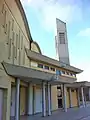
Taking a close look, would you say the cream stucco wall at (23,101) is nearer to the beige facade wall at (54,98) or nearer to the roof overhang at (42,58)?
the roof overhang at (42,58)

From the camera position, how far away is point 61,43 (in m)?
27.5

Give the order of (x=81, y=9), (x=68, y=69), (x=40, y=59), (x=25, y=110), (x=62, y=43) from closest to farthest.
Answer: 1. (x=81, y=9)
2. (x=25, y=110)
3. (x=40, y=59)
4. (x=68, y=69)
5. (x=62, y=43)

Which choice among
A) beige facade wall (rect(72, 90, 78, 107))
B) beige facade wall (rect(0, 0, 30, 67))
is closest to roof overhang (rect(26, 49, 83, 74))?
beige facade wall (rect(0, 0, 30, 67))

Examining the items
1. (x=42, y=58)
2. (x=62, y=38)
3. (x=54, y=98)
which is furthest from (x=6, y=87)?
(x=62, y=38)

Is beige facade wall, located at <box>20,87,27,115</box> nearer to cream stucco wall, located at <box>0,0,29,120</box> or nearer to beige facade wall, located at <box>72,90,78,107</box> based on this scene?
cream stucco wall, located at <box>0,0,29,120</box>

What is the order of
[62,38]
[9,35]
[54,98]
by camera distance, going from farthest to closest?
[62,38]
[54,98]
[9,35]

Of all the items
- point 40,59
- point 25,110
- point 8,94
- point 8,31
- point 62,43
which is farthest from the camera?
point 62,43

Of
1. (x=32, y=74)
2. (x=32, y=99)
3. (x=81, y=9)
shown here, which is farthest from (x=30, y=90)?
(x=81, y=9)

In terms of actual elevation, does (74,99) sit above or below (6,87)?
below

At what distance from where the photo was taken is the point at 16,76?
438 inches

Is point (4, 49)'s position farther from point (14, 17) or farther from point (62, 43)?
point (62, 43)

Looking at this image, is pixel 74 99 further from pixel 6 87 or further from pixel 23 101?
pixel 6 87

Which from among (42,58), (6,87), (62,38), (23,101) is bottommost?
(23,101)

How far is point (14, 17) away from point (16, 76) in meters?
4.28
